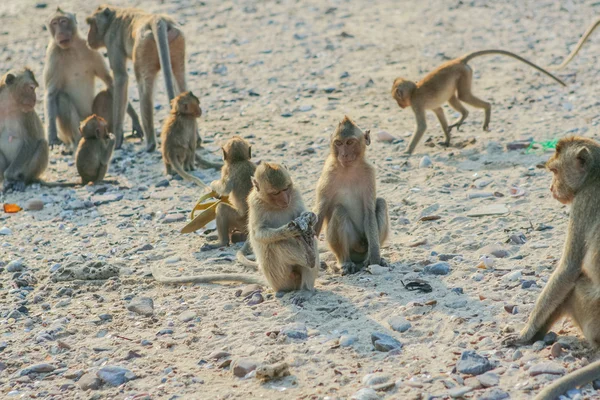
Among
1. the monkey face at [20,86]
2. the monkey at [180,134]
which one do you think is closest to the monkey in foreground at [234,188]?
the monkey at [180,134]

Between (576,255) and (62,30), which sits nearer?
(576,255)

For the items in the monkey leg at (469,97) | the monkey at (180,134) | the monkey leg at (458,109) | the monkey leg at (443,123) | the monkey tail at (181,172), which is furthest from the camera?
the monkey leg at (458,109)

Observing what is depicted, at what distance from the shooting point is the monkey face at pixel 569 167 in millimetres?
5312

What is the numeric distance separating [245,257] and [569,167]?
316 centimetres

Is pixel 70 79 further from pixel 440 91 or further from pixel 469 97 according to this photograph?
pixel 469 97

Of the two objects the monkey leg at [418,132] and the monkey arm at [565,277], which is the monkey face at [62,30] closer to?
the monkey leg at [418,132]

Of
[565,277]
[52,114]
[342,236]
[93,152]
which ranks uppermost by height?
[52,114]

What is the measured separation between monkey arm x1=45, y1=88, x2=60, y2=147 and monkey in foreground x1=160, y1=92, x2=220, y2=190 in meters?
2.10

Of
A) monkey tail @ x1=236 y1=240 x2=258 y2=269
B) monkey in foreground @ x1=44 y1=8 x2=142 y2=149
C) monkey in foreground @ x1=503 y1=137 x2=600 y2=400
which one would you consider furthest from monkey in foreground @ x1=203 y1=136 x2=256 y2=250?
monkey in foreground @ x1=44 y1=8 x2=142 y2=149

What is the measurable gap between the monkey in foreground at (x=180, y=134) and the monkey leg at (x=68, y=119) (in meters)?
2.24

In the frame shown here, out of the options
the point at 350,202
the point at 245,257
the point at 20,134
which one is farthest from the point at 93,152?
the point at 350,202

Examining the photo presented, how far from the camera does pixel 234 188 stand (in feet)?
26.4

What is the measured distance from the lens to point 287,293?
6.78 metres

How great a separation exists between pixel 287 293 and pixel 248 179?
1596mm
